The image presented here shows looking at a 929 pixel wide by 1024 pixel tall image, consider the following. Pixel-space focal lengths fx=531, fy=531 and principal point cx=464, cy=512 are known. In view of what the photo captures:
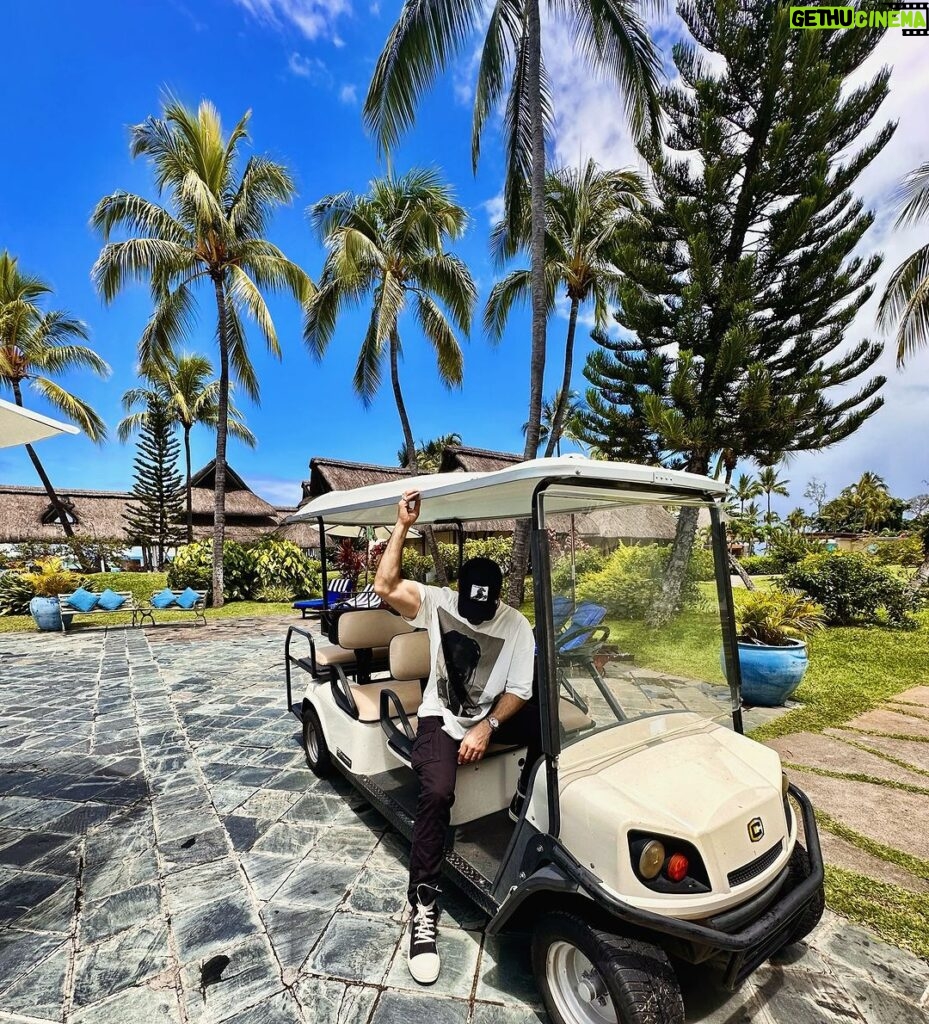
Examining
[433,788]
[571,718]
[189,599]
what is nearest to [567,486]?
[571,718]

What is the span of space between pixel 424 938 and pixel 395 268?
1404 cm

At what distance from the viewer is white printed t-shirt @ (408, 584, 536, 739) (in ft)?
7.89

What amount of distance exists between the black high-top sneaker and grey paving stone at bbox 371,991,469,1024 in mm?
65

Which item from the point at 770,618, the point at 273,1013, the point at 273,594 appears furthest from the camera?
the point at 273,594

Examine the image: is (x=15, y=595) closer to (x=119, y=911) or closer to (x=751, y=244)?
(x=119, y=911)

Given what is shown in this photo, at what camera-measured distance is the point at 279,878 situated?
269 cm

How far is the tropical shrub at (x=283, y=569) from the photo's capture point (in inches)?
624

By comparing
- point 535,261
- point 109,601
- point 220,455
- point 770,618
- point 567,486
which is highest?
point 535,261

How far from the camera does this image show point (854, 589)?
963 centimetres

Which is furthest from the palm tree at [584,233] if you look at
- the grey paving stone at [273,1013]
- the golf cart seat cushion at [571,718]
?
the grey paving stone at [273,1013]

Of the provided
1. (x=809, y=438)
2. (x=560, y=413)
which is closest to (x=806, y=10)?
(x=809, y=438)

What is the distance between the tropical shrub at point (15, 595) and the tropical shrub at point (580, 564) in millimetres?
14844

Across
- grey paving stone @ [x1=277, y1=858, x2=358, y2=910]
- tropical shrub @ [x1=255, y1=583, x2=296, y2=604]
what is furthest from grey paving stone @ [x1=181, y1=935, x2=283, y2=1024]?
tropical shrub @ [x1=255, y1=583, x2=296, y2=604]

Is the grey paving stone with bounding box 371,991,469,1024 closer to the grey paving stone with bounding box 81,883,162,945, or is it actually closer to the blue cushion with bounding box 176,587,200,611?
the grey paving stone with bounding box 81,883,162,945
